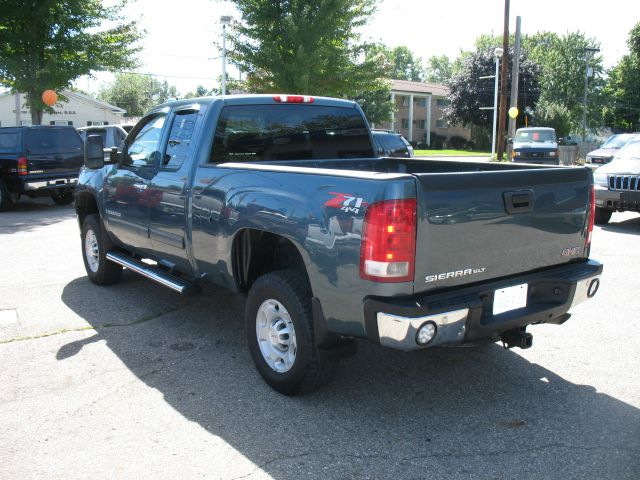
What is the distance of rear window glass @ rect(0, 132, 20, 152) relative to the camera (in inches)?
523

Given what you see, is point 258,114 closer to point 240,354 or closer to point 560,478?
point 240,354

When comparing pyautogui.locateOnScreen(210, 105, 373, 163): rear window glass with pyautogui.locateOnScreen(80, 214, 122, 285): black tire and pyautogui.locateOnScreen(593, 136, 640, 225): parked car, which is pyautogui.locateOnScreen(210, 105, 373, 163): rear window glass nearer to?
pyautogui.locateOnScreen(80, 214, 122, 285): black tire

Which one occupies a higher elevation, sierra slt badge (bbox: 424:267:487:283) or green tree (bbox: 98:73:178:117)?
green tree (bbox: 98:73:178:117)

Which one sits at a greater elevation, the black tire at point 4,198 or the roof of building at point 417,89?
the roof of building at point 417,89

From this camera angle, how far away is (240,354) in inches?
183

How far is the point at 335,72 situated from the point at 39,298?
17.7 meters

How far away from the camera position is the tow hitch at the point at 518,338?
3.63 metres

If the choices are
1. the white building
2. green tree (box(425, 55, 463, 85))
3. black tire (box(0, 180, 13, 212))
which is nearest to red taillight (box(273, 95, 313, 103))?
black tire (box(0, 180, 13, 212))

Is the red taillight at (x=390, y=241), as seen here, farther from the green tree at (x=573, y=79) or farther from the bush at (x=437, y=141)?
the bush at (x=437, y=141)

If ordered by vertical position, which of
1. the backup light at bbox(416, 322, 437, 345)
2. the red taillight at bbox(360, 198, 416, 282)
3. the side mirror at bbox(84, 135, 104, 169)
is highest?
the side mirror at bbox(84, 135, 104, 169)

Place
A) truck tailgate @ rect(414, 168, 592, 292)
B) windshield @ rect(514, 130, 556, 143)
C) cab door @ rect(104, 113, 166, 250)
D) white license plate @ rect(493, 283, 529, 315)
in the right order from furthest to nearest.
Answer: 1. windshield @ rect(514, 130, 556, 143)
2. cab door @ rect(104, 113, 166, 250)
3. white license plate @ rect(493, 283, 529, 315)
4. truck tailgate @ rect(414, 168, 592, 292)

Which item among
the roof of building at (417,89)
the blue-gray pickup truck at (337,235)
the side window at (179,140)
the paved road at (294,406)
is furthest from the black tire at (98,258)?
the roof of building at (417,89)

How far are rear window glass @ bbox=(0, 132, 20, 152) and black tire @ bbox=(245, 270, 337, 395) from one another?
37.8ft

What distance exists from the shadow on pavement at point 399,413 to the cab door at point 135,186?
0.98 meters
